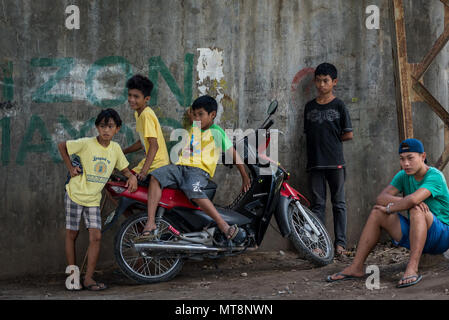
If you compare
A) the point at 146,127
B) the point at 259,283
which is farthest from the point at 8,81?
the point at 259,283

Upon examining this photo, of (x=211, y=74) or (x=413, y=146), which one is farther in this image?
(x=211, y=74)

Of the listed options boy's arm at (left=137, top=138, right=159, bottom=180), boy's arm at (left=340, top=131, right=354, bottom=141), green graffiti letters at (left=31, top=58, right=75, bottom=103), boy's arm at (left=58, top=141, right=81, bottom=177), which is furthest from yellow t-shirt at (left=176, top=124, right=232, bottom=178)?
green graffiti letters at (left=31, top=58, right=75, bottom=103)

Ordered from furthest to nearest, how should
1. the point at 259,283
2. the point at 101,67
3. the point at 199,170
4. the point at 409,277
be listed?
1. the point at 101,67
2. the point at 199,170
3. the point at 259,283
4. the point at 409,277

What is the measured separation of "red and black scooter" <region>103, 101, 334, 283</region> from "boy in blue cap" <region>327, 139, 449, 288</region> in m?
0.75

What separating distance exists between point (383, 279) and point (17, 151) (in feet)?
12.2

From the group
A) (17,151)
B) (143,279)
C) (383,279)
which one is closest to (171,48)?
(17,151)

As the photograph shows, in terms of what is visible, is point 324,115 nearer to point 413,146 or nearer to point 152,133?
point 413,146

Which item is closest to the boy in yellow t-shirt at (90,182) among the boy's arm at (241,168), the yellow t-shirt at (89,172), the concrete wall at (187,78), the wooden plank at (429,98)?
the yellow t-shirt at (89,172)

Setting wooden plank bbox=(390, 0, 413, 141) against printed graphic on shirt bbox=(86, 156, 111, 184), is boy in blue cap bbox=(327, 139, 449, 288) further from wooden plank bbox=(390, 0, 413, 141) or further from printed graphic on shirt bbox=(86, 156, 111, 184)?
printed graphic on shirt bbox=(86, 156, 111, 184)

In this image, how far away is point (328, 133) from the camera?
214 inches

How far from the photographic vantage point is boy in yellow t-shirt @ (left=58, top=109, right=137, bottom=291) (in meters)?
4.55

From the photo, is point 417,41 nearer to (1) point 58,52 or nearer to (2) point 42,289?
(1) point 58,52

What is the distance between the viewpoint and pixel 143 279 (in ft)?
14.8

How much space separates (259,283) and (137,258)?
1.10m
